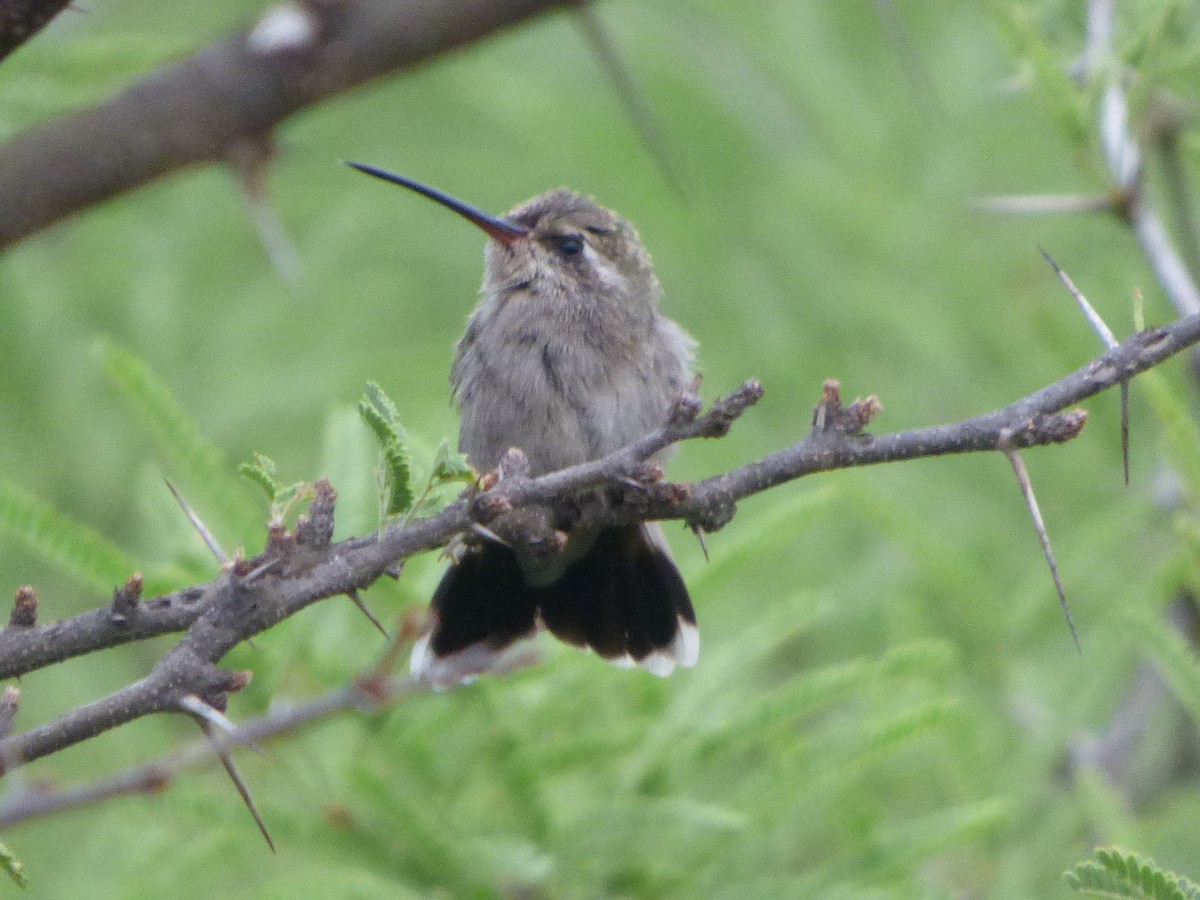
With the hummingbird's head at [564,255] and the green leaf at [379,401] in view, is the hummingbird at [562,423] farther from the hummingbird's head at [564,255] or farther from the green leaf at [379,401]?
the green leaf at [379,401]

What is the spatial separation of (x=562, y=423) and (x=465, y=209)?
0.68 m

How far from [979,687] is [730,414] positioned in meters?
3.65

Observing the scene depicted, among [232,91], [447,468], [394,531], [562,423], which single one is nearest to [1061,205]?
[562,423]

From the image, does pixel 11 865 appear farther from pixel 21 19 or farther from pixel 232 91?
pixel 232 91

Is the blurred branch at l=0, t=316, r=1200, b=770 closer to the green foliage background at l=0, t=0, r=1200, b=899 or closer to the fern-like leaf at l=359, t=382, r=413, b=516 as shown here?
the fern-like leaf at l=359, t=382, r=413, b=516

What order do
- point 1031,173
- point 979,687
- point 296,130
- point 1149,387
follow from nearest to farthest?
point 1149,387, point 979,687, point 1031,173, point 296,130

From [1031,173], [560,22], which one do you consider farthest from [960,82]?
[560,22]

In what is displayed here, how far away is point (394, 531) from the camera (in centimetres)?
266

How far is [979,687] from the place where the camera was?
5.94 metres

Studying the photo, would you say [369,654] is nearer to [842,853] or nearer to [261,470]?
[842,853]

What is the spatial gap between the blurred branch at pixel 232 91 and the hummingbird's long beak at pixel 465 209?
0.30m

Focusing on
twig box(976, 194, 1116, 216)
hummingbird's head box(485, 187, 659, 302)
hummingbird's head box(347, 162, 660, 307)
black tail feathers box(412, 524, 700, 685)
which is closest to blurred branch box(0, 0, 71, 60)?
hummingbird's head box(347, 162, 660, 307)

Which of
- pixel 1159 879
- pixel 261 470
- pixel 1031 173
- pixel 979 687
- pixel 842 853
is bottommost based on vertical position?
pixel 1159 879

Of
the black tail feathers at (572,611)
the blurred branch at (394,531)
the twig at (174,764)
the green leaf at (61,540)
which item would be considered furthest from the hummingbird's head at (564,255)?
the twig at (174,764)
